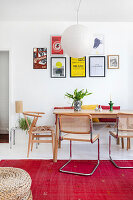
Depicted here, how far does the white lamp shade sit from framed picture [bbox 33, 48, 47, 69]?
1.69 meters

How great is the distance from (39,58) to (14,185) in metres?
3.29

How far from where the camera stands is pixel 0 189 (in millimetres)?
1666

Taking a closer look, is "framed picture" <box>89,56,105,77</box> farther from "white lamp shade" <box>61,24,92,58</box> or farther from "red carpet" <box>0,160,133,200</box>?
"red carpet" <box>0,160,133,200</box>

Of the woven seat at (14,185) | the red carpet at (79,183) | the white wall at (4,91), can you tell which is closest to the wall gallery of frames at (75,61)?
the white wall at (4,91)

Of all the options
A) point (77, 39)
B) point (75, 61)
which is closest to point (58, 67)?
point (75, 61)

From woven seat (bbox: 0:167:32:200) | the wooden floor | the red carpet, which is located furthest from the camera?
the wooden floor

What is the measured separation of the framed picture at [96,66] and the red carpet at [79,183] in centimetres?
216

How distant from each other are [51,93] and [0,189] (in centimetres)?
306

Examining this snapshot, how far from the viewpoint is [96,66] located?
15.0ft

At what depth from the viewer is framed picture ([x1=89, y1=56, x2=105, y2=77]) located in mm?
Answer: 4574

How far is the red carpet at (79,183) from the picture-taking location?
2.12 m

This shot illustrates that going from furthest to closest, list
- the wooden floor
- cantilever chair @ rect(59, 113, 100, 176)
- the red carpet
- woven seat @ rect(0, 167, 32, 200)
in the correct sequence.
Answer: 1. the wooden floor
2. cantilever chair @ rect(59, 113, 100, 176)
3. the red carpet
4. woven seat @ rect(0, 167, 32, 200)

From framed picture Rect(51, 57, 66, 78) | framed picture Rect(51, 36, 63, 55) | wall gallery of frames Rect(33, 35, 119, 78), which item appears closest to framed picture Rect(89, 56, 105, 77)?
wall gallery of frames Rect(33, 35, 119, 78)

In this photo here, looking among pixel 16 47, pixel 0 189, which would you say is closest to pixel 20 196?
pixel 0 189
